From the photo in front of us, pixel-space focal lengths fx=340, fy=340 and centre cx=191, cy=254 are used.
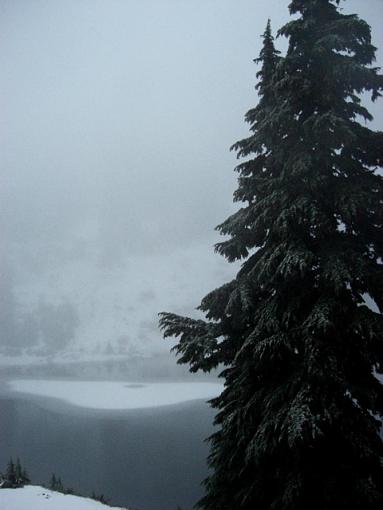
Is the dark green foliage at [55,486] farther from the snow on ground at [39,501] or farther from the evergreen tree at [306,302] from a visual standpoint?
the evergreen tree at [306,302]

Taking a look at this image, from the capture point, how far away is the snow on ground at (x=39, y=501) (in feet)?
56.5

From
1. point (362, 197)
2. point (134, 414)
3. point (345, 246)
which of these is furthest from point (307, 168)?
point (134, 414)

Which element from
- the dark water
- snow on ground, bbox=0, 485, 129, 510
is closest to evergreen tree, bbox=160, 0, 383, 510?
snow on ground, bbox=0, 485, 129, 510

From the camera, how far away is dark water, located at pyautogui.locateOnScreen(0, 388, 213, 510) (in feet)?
149

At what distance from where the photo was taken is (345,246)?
24.5 ft

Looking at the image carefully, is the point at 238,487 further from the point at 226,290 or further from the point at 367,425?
the point at 226,290

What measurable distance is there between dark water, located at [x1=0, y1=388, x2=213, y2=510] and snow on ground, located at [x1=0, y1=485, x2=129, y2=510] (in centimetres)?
2479

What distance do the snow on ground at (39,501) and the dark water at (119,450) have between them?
81.3 feet

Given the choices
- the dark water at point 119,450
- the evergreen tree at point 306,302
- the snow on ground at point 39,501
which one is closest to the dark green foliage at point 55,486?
the snow on ground at point 39,501

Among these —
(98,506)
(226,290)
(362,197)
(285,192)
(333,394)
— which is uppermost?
(285,192)

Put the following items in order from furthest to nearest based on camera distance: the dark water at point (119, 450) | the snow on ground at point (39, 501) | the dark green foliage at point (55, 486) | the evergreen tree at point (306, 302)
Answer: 1. the dark water at point (119, 450)
2. the dark green foliage at point (55, 486)
3. the snow on ground at point (39, 501)
4. the evergreen tree at point (306, 302)

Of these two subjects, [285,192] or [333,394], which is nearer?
[333,394]

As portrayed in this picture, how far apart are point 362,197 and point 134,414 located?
362 ft

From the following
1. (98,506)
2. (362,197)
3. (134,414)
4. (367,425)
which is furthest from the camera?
(134,414)
